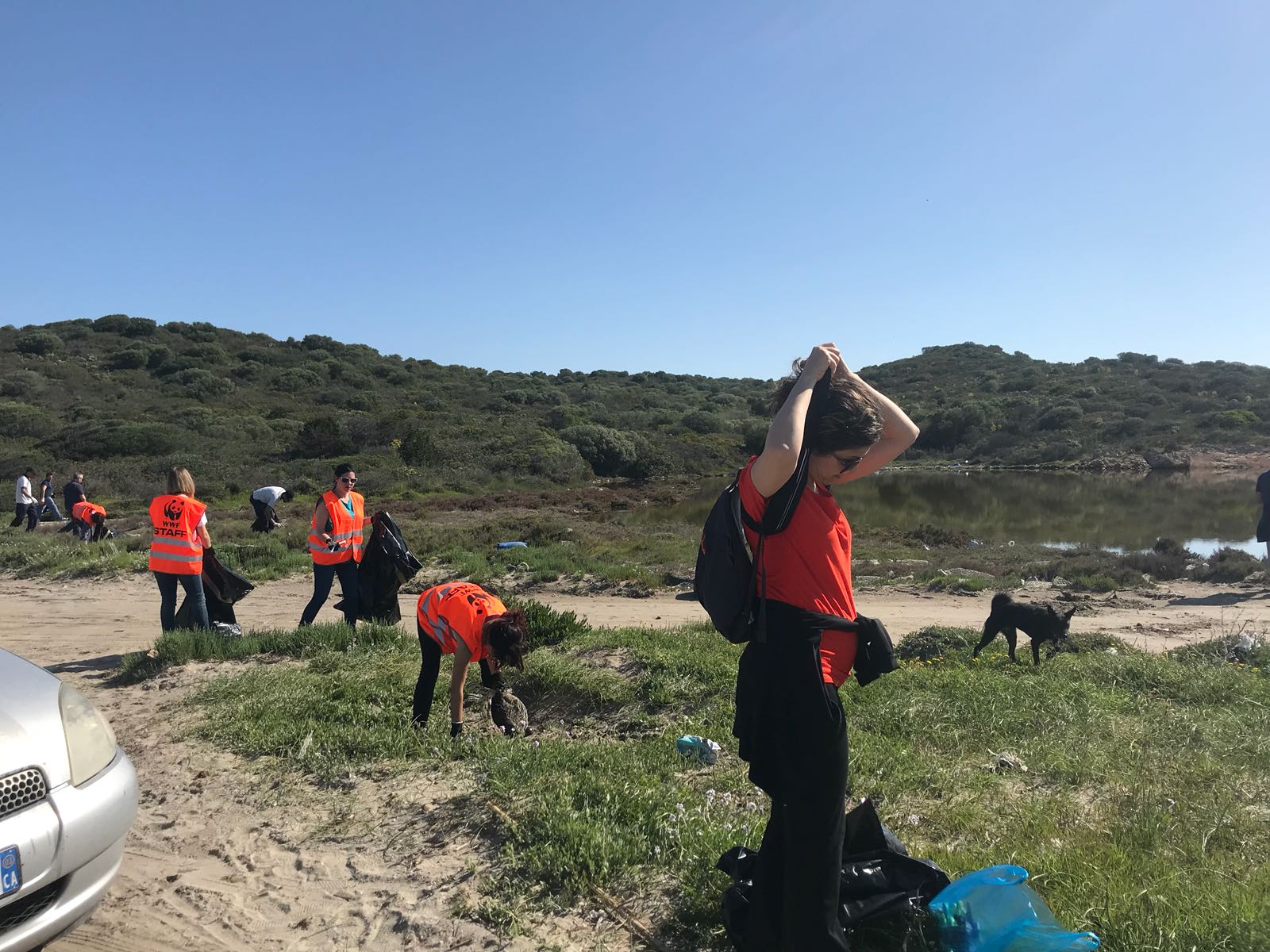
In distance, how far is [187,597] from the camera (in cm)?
721

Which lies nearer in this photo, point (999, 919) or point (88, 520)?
point (999, 919)

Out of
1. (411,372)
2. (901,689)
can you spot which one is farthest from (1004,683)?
(411,372)

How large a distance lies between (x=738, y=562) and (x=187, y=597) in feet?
21.7

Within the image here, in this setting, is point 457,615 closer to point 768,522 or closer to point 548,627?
point 768,522

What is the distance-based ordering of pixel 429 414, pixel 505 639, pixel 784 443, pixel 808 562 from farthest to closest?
pixel 429 414, pixel 505 639, pixel 808 562, pixel 784 443

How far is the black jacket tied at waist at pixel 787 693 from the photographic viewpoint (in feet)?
7.43

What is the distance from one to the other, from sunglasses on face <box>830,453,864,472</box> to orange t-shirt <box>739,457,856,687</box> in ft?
0.41

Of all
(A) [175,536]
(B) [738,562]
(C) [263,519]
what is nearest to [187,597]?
(A) [175,536]

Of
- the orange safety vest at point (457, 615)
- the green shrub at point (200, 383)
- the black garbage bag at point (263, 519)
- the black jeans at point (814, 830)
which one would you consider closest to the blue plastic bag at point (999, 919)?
the black jeans at point (814, 830)

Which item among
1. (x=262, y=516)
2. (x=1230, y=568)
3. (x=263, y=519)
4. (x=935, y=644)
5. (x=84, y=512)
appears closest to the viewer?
(x=935, y=644)

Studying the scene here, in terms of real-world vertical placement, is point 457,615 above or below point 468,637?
above

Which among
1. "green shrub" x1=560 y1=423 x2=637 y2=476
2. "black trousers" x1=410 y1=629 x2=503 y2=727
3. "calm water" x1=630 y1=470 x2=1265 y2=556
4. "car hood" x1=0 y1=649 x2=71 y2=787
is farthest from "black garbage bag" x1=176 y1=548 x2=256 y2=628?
"green shrub" x1=560 y1=423 x2=637 y2=476

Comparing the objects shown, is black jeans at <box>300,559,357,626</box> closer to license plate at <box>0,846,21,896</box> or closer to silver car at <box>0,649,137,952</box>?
silver car at <box>0,649,137,952</box>

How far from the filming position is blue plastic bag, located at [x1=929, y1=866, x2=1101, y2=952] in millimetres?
2289
